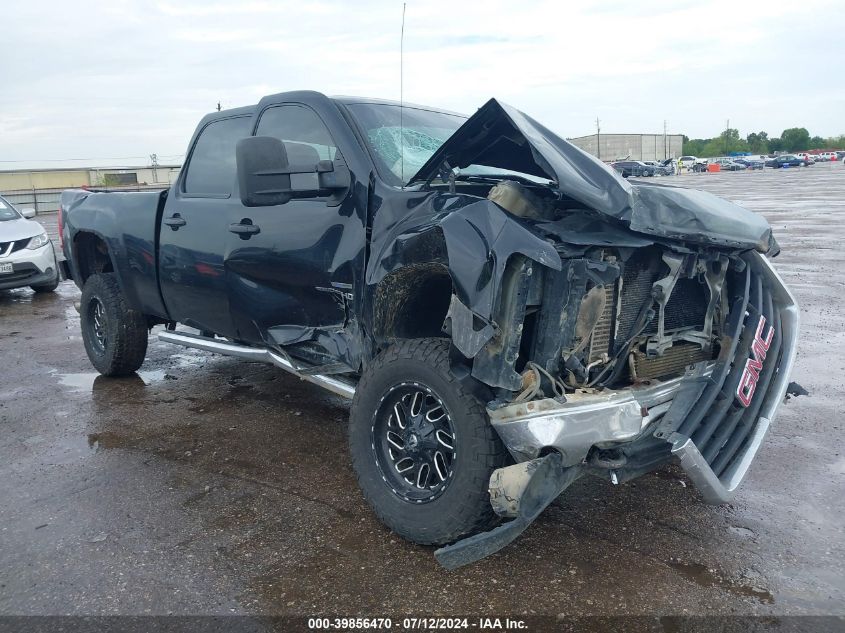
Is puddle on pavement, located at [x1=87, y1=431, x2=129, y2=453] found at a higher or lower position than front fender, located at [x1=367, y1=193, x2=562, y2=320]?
lower

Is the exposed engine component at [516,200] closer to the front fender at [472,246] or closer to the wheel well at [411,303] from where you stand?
the front fender at [472,246]

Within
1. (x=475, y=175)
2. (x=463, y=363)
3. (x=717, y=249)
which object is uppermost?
(x=475, y=175)

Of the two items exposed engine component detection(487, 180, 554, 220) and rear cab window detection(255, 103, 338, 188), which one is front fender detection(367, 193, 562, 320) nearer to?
exposed engine component detection(487, 180, 554, 220)

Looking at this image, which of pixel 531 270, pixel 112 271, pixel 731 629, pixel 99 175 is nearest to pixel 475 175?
pixel 531 270

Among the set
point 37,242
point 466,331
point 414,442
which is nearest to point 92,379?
point 414,442

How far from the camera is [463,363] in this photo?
296cm

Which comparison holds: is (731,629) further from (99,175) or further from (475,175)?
(99,175)

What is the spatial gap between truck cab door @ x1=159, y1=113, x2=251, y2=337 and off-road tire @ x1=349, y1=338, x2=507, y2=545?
1639 millimetres

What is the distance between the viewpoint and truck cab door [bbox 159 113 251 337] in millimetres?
4562

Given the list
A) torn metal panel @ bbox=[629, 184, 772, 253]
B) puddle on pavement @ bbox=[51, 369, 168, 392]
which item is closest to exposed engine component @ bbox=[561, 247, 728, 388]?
torn metal panel @ bbox=[629, 184, 772, 253]

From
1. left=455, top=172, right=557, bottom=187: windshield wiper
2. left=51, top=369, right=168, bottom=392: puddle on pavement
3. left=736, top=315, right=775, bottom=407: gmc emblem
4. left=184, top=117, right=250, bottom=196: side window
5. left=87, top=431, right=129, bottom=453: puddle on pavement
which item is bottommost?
left=87, top=431, right=129, bottom=453: puddle on pavement

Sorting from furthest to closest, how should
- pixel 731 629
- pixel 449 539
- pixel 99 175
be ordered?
pixel 99 175 < pixel 449 539 < pixel 731 629

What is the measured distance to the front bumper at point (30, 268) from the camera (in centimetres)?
970

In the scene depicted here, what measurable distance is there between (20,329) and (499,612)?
7372 millimetres
